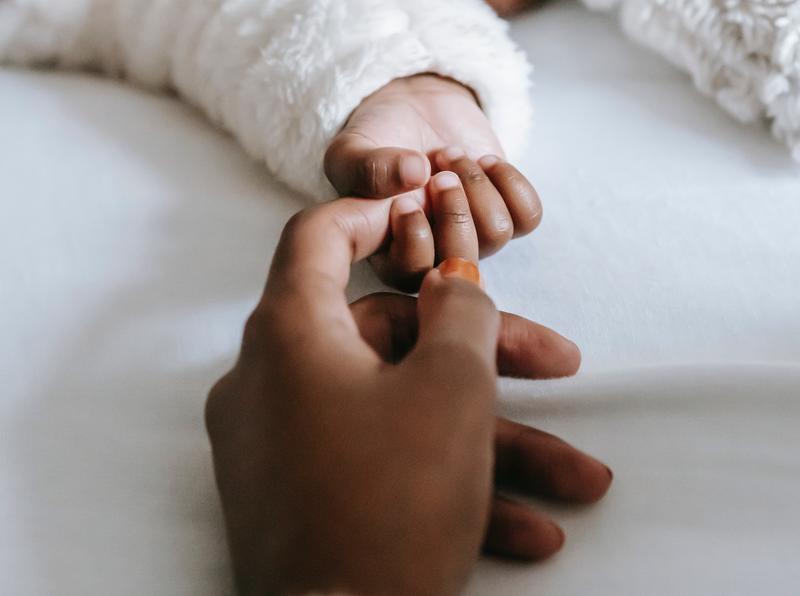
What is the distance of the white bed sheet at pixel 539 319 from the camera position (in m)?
0.35

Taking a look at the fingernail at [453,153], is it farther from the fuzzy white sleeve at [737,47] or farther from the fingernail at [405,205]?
the fuzzy white sleeve at [737,47]

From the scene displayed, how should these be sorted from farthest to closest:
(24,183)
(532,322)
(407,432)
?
(24,183)
(532,322)
(407,432)

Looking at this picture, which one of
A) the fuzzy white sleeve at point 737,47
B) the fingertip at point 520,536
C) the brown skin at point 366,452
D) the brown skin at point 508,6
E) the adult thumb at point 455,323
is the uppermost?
the fuzzy white sleeve at point 737,47

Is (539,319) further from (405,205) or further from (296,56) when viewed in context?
(296,56)

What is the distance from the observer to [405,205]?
452 millimetres

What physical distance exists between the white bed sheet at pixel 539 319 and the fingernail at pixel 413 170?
0.23 ft

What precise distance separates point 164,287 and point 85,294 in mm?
46

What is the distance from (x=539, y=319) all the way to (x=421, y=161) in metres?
0.11

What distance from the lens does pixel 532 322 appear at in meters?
0.41

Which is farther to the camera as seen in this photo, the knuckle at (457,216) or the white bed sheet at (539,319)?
the knuckle at (457,216)

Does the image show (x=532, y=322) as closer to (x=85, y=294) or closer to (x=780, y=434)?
(x=780, y=434)

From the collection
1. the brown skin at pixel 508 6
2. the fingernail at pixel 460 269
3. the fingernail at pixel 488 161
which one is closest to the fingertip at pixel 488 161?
the fingernail at pixel 488 161

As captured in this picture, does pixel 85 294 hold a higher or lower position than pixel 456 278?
lower

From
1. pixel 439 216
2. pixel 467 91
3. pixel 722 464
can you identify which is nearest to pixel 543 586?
pixel 722 464
